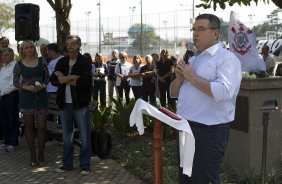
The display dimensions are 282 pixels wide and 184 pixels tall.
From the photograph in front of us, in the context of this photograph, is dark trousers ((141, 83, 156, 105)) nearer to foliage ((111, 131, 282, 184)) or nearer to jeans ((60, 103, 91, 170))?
foliage ((111, 131, 282, 184))

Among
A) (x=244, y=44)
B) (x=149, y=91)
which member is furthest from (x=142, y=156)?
(x=149, y=91)

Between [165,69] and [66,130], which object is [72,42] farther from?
[165,69]

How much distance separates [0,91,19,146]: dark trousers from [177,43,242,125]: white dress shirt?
5.39 m

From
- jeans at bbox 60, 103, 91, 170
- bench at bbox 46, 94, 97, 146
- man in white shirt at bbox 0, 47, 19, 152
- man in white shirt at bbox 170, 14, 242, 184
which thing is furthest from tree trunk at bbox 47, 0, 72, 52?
man in white shirt at bbox 170, 14, 242, 184

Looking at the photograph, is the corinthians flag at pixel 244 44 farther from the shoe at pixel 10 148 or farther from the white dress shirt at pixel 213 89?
the shoe at pixel 10 148

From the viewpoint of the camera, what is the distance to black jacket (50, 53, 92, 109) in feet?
20.4

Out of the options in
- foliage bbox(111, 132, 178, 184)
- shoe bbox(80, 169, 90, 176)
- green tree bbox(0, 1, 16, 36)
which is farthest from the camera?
green tree bbox(0, 1, 16, 36)

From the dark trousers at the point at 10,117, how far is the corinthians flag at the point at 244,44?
13.2ft

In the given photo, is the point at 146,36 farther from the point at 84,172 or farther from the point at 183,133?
the point at 183,133

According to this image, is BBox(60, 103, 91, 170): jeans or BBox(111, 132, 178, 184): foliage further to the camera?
BBox(60, 103, 91, 170): jeans

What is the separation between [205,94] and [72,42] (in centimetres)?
336

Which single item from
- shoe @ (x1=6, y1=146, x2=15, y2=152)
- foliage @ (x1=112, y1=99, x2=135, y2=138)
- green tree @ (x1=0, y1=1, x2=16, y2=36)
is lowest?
shoe @ (x1=6, y1=146, x2=15, y2=152)

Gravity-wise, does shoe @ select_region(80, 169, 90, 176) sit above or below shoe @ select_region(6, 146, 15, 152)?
above

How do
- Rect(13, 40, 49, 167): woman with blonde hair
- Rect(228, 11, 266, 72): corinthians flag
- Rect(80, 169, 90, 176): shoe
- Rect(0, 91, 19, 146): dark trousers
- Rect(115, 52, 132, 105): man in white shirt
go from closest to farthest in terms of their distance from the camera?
1. Rect(228, 11, 266, 72): corinthians flag
2. Rect(80, 169, 90, 176): shoe
3. Rect(13, 40, 49, 167): woman with blonde hair
4. Rect(0, 91, 19, 146): dark trousers
5. Rect(115, 52, 132, 105): man in white shirt
